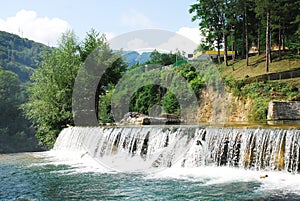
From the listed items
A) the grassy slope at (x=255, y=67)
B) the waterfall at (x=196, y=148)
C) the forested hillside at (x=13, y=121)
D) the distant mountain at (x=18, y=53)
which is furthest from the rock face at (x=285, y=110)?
the distant mountain at (x=18, y=53)

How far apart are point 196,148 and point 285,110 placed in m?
8.98

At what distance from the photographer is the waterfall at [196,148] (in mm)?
10047

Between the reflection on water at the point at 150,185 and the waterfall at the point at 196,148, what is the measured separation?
0.39 m

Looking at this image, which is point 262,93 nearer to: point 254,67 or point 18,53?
point 254,67

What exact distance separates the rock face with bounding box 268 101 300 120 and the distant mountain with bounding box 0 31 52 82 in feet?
298

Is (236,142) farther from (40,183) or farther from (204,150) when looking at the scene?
(40,183)

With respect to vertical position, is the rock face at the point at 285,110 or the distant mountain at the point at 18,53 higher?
the distant mountain at the point at 18,53

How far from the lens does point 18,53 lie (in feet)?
407

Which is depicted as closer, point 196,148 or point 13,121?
point 196,148

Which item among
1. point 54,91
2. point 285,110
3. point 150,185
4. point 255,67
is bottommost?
point 150,185

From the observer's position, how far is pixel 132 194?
809 centimetres

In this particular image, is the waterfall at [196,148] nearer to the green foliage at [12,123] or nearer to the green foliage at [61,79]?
the green foliage at [61,79]

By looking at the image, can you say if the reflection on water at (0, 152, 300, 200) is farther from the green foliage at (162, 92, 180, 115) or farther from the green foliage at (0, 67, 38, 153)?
the green foliage at (0, 67, 38, 153)

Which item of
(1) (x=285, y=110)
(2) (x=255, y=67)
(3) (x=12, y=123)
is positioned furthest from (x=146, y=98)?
(3) (x=12, y=123)
